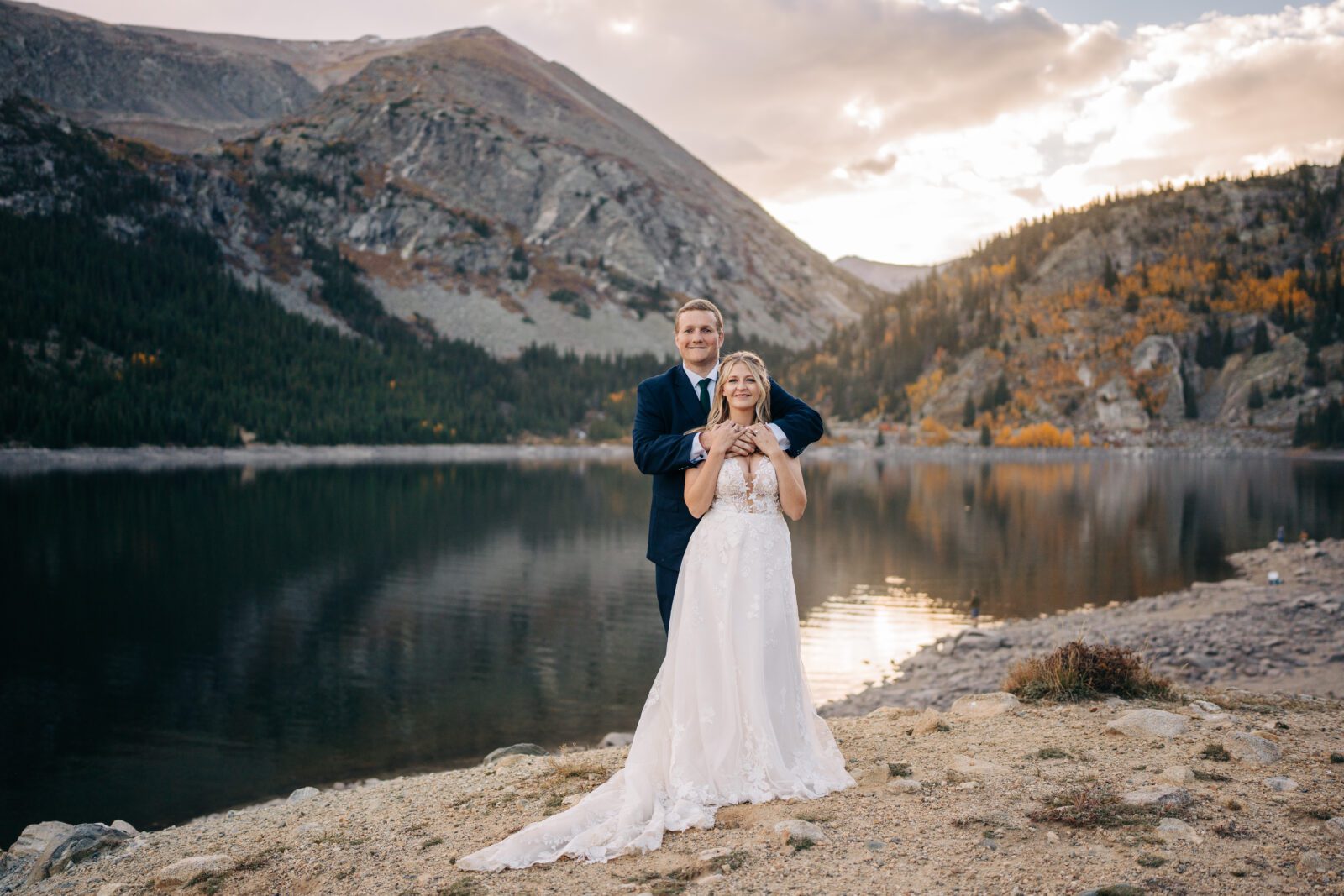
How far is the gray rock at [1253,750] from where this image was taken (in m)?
6.61

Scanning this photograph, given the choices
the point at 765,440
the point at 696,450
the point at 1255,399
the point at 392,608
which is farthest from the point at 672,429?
the point at 1255,399

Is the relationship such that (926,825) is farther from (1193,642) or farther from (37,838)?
(1193,642)

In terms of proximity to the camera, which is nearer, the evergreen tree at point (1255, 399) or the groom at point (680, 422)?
the groom at point (680, 422)

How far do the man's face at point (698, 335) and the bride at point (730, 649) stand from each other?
0.22 metres

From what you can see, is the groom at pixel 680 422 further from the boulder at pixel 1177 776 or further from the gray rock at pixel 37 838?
the gray rock at pixel 37 838

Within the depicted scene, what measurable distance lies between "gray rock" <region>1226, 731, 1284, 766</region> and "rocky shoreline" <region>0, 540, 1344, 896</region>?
Result: 0.02 meters

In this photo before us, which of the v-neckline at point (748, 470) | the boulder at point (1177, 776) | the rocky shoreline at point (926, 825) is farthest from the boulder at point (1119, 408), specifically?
the v-neckline at point (748, 470)

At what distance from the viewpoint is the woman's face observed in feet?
19.9

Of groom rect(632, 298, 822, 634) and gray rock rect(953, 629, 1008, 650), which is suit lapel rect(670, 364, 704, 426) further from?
gray rock rect(953, 629, 1008, 650)

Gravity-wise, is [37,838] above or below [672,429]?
below

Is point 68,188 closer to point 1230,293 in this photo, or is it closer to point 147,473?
point 147,473

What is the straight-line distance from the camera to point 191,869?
256 inches

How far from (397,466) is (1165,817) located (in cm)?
11950

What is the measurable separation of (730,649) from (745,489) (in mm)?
1146
